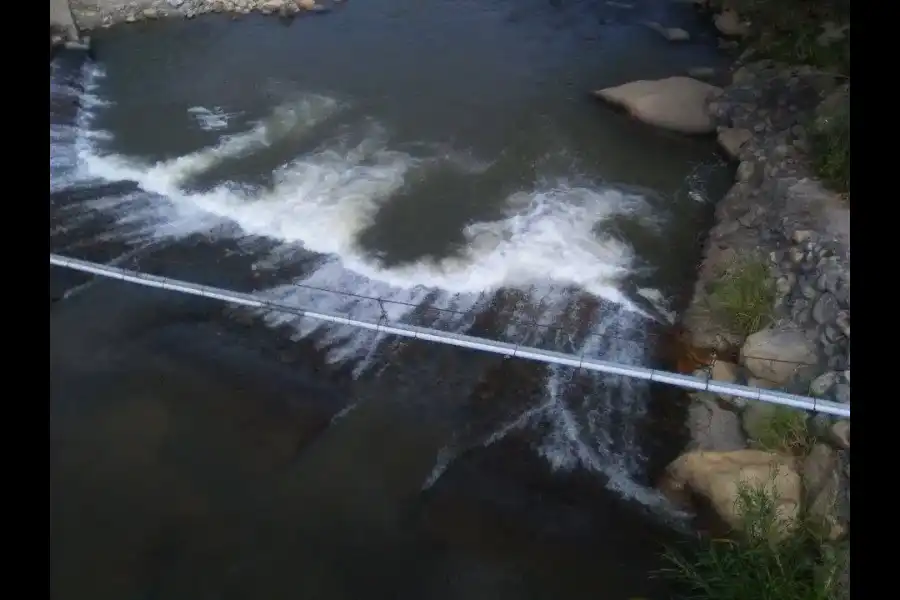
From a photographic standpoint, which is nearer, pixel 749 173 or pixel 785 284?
pixel 785 284

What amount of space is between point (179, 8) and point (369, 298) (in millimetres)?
2442

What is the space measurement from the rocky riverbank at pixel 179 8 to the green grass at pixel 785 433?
3091 millimetres

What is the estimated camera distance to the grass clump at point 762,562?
1.50 metres

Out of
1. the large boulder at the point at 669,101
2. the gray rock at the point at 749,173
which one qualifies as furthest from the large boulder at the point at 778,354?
the large boulder at the point at 669,101

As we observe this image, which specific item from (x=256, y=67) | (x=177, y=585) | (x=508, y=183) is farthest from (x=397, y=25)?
(x=177, y=585)

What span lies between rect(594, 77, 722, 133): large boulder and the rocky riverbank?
5.50 feet

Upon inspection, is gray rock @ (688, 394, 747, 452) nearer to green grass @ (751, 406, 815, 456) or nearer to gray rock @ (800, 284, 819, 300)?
green grass @ (751, 406, 815, 456)

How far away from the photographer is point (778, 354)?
6.53ft

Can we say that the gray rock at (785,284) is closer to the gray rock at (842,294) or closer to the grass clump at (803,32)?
the gray rock at (842,294)

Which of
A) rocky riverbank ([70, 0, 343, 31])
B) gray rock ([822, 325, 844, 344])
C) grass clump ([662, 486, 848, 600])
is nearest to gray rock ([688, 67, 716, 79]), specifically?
gray rock ([822, 325, 844, 344])

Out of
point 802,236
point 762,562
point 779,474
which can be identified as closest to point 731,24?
point 802,236

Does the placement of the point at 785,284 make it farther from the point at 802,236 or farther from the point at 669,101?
the point at 669,101

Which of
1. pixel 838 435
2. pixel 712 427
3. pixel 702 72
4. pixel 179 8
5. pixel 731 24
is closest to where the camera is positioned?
pixel 838 435
